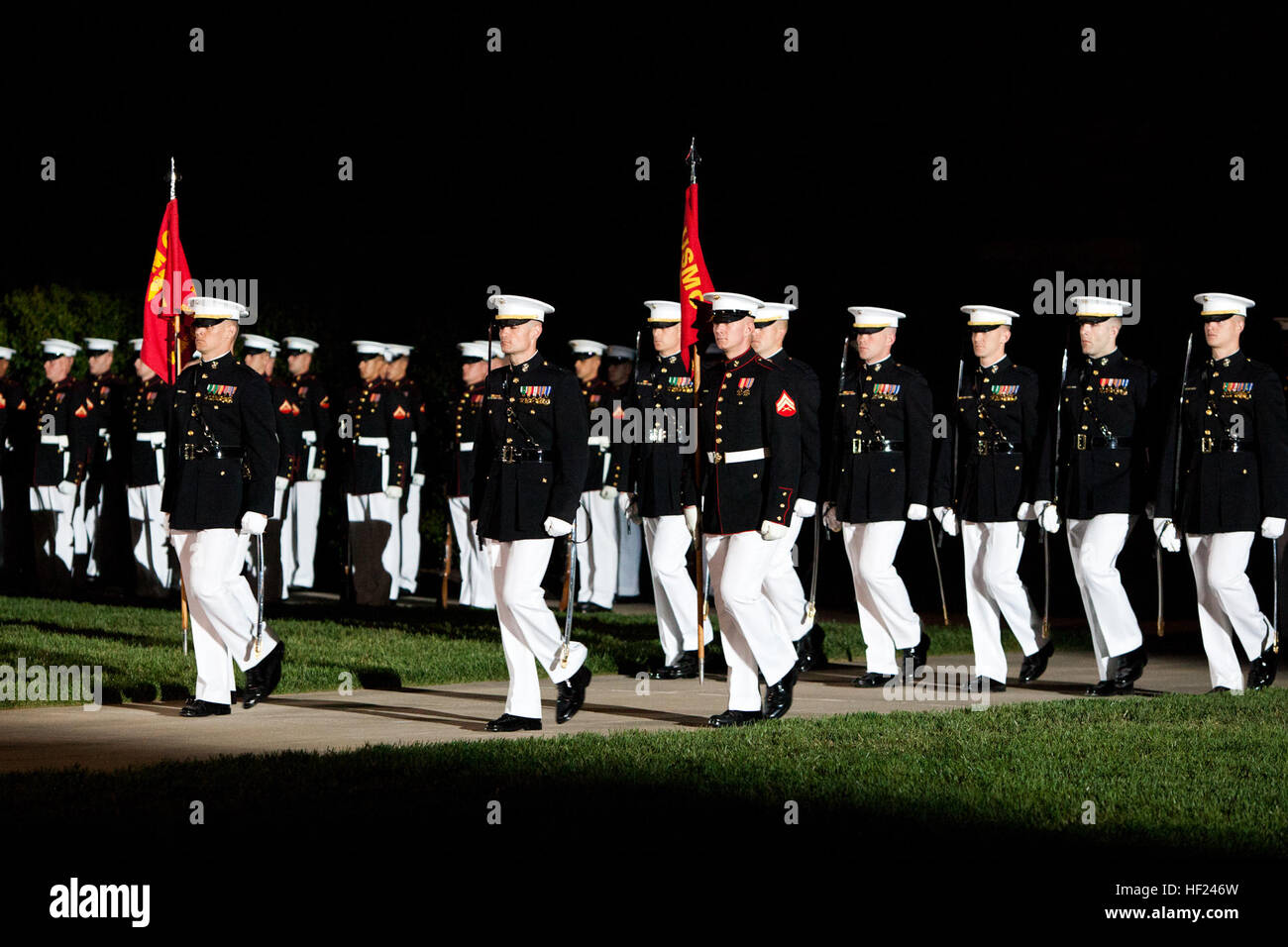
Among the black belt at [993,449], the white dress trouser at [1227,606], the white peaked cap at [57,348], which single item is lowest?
the white dress trouser at [1227,606]

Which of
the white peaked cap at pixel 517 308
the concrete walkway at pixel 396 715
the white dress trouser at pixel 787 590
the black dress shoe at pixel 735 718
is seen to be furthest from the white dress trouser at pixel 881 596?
the white peaked cap at pixel 517 308

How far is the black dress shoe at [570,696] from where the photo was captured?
31.1 ft

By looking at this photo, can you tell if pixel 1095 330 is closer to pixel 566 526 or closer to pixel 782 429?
pixel 782 429

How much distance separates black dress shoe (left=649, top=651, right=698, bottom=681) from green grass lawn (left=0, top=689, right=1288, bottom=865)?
2773 mm

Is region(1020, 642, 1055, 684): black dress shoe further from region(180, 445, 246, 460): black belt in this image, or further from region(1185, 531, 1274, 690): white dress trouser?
→ region(180, 445, 246, 460): black belt

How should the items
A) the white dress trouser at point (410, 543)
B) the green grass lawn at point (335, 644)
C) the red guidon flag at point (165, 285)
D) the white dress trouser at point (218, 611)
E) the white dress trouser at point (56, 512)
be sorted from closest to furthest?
1. the white dress trouser at point (218, 611)
2. the green grass lawn at point (335, 644)
3. the red guidon flag at point (165, 285)
4. the white dress trouser at point (410, 543)
5. the white dress trouser at point (56, 512)

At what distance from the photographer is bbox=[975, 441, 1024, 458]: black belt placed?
11352 millimetres

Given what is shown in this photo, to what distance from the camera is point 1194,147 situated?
16453 mm

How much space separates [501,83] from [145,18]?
4397 millimetres

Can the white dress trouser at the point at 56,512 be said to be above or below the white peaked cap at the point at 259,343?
below

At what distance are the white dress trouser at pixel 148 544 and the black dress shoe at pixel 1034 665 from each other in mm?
8582

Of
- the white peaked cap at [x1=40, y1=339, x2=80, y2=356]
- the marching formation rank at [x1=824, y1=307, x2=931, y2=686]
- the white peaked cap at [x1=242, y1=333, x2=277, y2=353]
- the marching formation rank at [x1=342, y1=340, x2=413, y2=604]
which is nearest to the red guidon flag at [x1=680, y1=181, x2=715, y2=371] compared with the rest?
the marching formation rank at [x1=824, y1=307, x2=931, y2=686]

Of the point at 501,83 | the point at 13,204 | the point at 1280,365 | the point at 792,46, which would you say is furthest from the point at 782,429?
the point at 13,204

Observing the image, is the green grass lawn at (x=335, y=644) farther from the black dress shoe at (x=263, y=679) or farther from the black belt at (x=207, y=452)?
the black belt at (x=207, y=452)
